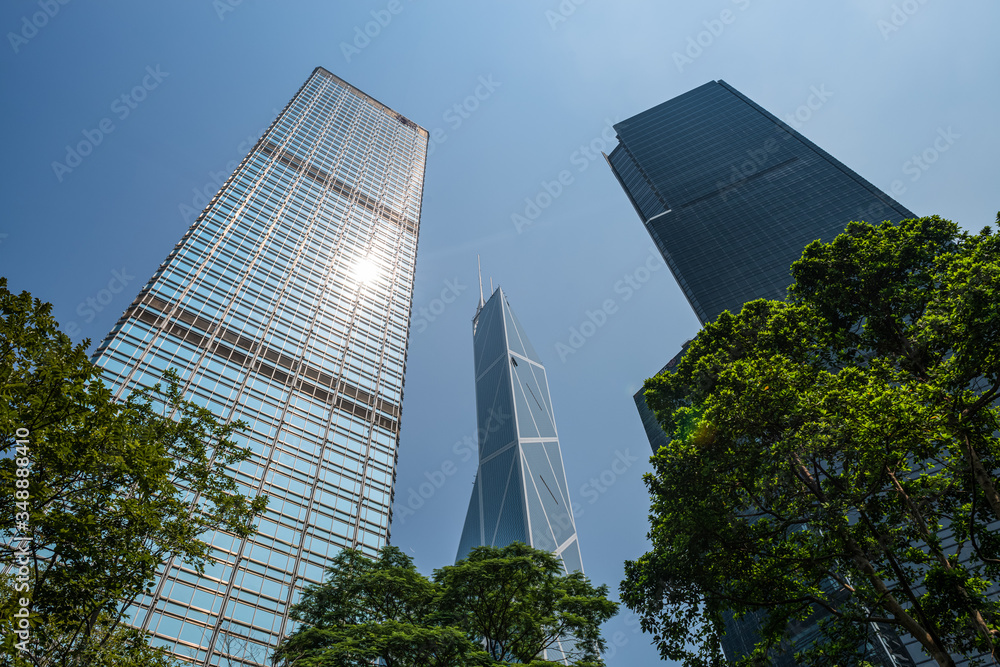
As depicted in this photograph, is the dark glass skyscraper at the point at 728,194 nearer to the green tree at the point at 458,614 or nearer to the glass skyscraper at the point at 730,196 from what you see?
the glass skyscraper at the point at 730,196

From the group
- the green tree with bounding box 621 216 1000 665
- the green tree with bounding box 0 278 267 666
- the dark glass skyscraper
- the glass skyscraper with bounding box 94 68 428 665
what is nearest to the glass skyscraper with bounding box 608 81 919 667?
the dark glass skyscraper

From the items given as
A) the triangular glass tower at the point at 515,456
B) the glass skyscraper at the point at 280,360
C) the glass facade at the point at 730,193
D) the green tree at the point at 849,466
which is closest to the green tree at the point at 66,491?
the green tree at the point at 849,466

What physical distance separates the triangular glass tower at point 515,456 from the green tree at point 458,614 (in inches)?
3499

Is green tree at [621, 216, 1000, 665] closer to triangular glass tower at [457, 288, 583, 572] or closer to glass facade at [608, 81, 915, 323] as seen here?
glass facade at [608, 81, 915, 323]

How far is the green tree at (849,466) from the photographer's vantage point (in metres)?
10.5

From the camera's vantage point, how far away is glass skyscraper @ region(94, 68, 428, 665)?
2862 cm

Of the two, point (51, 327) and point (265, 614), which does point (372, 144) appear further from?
point (51, 327)

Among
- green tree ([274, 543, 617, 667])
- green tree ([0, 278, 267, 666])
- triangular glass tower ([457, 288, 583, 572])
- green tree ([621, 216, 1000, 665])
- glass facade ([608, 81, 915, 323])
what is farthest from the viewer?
triangular glass tower ([457, 288, 583, 572])

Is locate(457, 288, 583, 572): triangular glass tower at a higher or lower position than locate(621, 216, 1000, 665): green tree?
higher

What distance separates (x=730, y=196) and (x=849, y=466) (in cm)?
8360

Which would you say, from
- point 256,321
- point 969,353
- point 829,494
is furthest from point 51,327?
point 256,321

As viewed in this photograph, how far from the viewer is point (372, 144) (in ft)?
266

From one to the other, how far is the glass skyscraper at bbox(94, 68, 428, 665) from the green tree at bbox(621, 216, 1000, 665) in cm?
1828

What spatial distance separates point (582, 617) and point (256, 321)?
35.7 m
